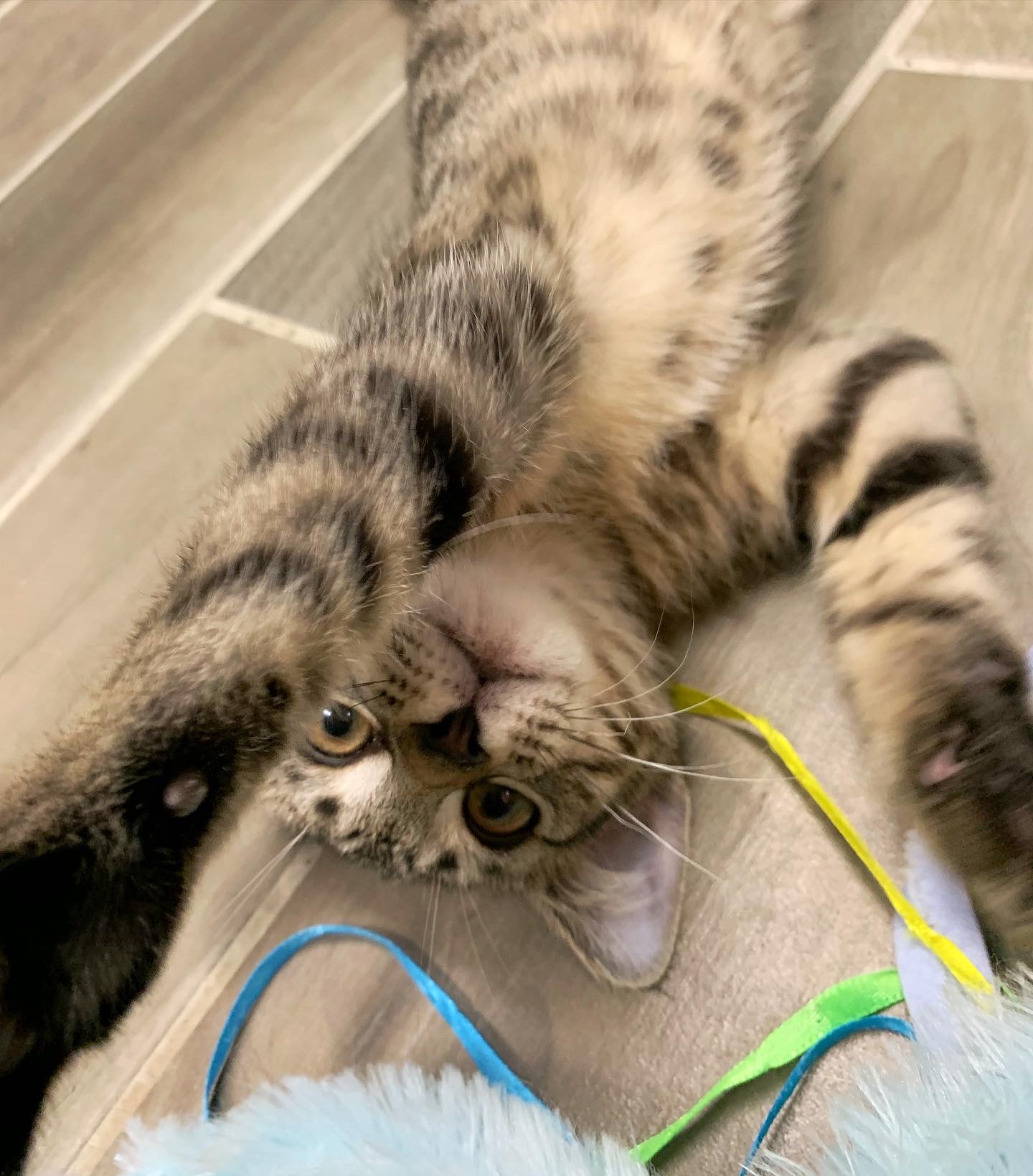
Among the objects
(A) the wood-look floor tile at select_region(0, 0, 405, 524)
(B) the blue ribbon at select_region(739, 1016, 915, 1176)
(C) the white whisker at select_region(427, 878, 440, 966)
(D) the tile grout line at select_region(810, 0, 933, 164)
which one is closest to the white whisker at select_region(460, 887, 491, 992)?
(C) the white whisker at select_region(427, 878, 440, 966)

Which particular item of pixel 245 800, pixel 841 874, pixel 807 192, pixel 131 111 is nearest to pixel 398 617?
pixel 245 800

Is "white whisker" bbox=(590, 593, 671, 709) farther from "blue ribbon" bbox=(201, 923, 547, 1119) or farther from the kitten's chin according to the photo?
"blue ribbon" bbox=(201, 923, 547, 1119)

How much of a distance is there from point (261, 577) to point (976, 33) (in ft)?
3.74

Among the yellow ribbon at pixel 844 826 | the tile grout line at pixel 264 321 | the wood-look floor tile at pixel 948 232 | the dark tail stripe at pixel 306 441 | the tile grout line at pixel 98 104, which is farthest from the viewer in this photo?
the tile grout line at pixel 98 104

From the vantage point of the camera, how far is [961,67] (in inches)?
44.7

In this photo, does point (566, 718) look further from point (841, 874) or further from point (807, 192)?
point (807, 192)

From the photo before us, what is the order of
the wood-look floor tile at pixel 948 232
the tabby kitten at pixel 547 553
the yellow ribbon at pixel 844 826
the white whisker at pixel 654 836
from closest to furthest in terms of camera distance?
the tabby kitten at pixel 547 553
the yellow ribbon at pixel 844 826
the white whisker at pixel 654 836
the wood-look floor tile at pixel 948 232

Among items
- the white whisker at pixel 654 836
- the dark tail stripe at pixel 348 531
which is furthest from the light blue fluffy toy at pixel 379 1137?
the dark tail stripe at pixel 348 531

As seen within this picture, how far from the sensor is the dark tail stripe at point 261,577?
0.61m

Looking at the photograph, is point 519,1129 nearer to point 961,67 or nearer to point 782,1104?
point 782,1104

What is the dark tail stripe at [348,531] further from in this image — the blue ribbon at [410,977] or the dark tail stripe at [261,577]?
the blue ribbon at [410,977]

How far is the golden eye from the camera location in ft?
2.82

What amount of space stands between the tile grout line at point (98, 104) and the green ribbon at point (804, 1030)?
1468mm

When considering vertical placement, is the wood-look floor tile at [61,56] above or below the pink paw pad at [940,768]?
above
